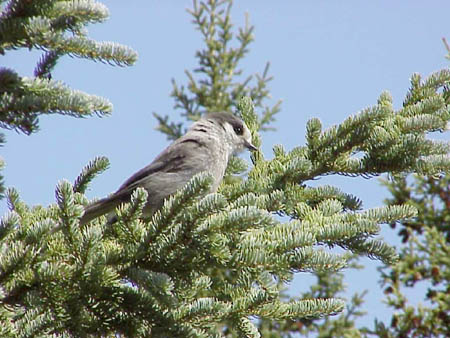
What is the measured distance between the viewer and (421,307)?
5.98 m

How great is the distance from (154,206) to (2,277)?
6.75 ft

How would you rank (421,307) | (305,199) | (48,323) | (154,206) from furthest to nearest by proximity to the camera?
(421,307), (154,206), (305,199), (48,323)

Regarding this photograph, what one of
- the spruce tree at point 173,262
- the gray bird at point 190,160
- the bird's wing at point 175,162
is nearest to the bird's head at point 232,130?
the gray bird at point 190,160

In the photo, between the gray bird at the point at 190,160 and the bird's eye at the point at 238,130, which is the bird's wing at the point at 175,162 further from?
the bird's eye at the point at 238,130

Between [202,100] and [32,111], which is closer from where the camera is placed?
[32,111]

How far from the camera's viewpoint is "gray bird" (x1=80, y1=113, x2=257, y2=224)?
4293 millimetres

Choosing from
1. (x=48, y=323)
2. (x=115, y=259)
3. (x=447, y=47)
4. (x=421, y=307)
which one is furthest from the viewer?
(x=421, y=307)

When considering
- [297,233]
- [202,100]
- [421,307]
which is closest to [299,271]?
[297,233]

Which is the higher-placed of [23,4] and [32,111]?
[23,4]

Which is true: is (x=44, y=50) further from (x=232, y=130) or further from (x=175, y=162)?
(x=232, y=130)

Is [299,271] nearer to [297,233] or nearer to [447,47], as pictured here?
[297,233]

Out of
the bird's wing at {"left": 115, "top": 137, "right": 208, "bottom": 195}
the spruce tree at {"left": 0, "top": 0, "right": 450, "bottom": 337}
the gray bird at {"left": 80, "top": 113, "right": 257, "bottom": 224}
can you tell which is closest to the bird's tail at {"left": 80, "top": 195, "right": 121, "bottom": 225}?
the gray bird at {"left": 80, "top": 113, "right": 257, "bottom": 224}

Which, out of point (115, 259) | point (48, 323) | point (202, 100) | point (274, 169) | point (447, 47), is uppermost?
point (202, 100)

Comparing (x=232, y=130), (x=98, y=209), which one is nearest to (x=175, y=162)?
(x=232, y=130)
